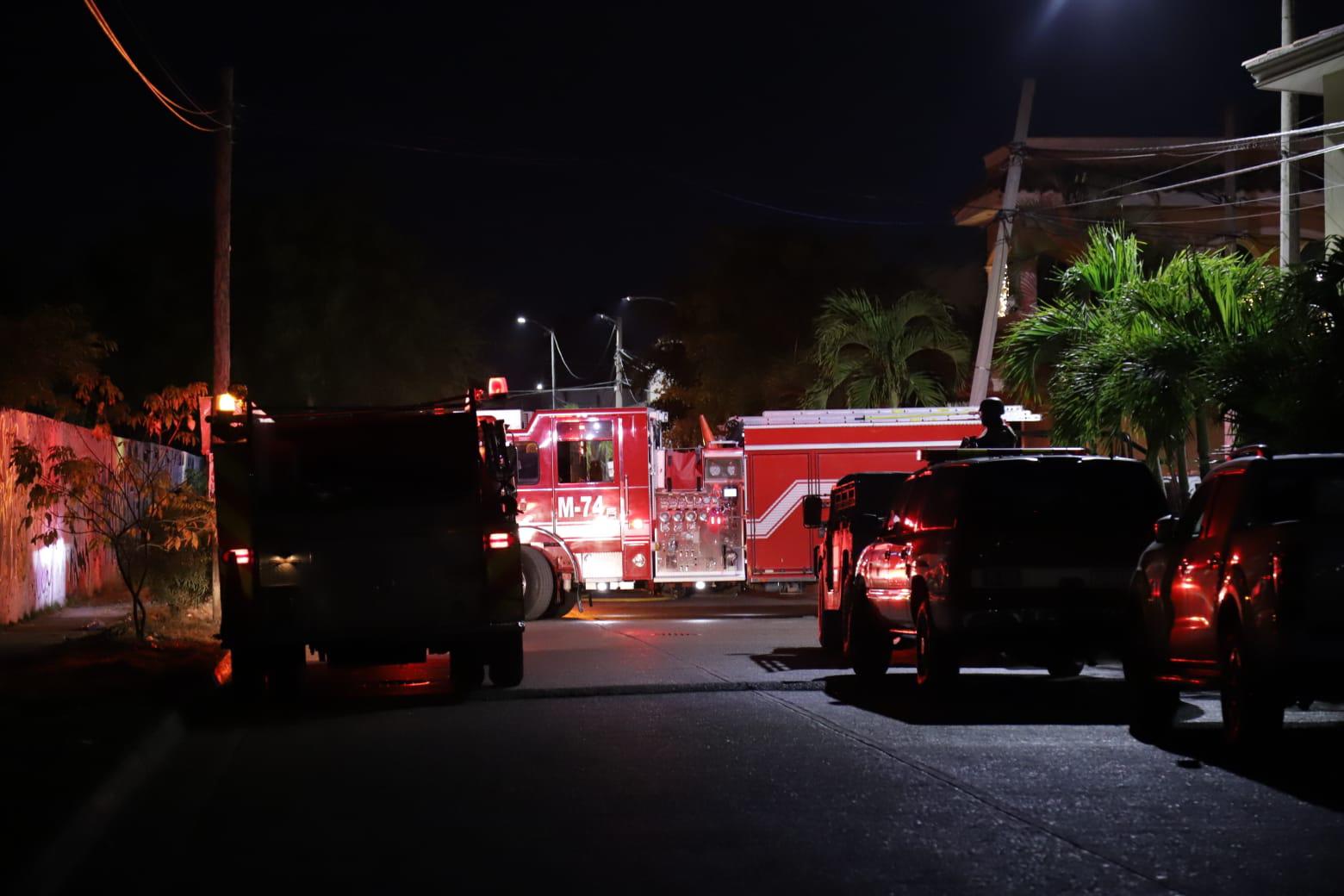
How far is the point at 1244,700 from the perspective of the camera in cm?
1017

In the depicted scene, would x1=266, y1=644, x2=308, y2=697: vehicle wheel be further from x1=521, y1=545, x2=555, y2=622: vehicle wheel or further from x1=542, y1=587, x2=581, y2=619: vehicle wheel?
x1=542, y1=587, x2=581, y2=619: vehicle wheel

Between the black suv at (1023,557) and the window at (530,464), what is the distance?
1201 centimetres

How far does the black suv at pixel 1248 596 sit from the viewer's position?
9.64 meters

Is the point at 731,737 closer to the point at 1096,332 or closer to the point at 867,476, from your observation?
the point at 867,476

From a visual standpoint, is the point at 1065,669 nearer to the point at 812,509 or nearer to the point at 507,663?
the point at 812,509

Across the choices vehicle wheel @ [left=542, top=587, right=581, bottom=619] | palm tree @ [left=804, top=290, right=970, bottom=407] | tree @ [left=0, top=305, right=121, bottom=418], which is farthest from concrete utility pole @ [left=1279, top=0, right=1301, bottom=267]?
tree @ [left=0, top=305, right=121, bottom=418]

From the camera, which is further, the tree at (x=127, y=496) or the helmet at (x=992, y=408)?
the tree at (x=127, y=496)

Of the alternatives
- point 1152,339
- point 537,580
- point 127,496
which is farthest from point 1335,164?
point 127,496

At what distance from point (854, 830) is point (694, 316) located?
45417mm

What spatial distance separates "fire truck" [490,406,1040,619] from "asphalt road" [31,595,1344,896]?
1078cm

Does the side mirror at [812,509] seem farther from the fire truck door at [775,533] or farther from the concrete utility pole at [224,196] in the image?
the concrete utility pole at [224,196]

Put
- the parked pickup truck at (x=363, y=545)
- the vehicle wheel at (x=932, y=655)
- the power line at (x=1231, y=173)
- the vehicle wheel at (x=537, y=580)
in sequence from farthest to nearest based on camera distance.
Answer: the vehicle wheel at (x=537, y=580) → the power line at (x=1231, y=173) → the parked pickup truck at (x=363, y=545) → the vehicle wheel at (x=932, y=655)

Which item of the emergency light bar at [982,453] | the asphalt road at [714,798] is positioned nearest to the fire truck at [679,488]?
the emergency light bar at [982,453]

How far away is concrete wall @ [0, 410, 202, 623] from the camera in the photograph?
21.6 meters
